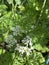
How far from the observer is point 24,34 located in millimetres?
2273

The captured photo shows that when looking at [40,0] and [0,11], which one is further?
[40,0]

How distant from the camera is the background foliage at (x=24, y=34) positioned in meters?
2.16

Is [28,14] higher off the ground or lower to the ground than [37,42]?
higher

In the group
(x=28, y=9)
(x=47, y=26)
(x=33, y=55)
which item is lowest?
(x=33, y=55)

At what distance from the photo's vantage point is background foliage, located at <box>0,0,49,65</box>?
2.16 meters

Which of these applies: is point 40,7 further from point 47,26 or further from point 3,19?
point 3,19

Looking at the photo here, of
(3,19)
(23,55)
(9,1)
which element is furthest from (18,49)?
(9,1)

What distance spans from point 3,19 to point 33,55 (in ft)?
1.47

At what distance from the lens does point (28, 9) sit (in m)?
2.33

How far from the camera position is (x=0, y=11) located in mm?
2193

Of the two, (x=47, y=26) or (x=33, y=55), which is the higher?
(x=47, y=26)

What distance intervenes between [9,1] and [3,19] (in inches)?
7.4

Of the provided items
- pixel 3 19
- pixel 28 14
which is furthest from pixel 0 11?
pixel 28 14

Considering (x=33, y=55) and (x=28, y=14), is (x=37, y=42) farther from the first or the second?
(x=28, y=14)
